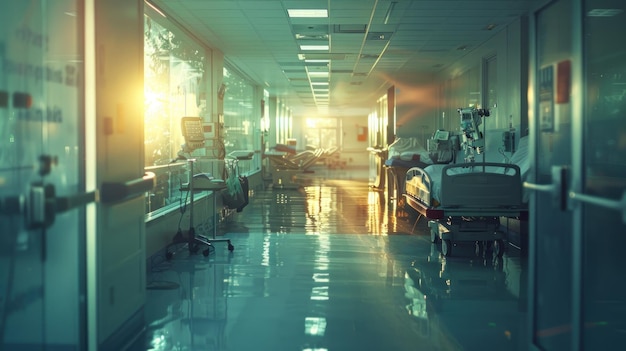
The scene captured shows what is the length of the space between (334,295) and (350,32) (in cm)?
508

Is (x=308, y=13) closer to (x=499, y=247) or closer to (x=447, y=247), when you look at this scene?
(x=447, y=247)

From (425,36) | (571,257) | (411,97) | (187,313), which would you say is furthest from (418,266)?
(411,97)

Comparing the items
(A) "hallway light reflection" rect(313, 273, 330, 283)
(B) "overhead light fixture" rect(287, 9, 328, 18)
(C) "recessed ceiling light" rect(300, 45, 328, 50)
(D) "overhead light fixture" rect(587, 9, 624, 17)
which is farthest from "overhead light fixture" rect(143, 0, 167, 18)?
(D) "overhead light fixture" rect(587, 9, 624, 17)

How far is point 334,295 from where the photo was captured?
4.60 meters

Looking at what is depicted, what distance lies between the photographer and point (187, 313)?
163 inches

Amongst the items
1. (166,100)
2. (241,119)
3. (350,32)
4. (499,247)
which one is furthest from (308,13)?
(241,119)

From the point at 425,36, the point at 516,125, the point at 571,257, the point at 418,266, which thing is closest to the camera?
the point at 571,257

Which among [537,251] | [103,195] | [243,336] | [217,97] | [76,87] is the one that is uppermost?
[217,97]

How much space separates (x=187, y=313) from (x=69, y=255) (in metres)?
1.42

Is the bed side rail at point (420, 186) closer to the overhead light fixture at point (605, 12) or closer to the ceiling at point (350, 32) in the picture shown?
the ceiling at point (350, 32)

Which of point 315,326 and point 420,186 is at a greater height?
Result: point 420,186

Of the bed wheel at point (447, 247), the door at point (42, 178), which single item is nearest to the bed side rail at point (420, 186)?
the bed wheel at point (447, 247)

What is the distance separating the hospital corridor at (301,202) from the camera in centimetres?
267

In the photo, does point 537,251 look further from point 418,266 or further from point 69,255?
point 418,266
